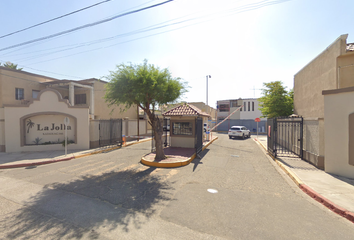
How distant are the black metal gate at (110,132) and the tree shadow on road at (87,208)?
27.5 ft

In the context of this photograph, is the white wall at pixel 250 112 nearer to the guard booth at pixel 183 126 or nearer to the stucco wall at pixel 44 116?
the guard booth at pixel 183 126

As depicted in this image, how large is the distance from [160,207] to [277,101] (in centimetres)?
1739

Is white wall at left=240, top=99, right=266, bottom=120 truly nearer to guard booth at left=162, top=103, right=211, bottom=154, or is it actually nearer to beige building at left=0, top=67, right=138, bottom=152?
guard booth at left=162, top=103, right=211, bottom=154

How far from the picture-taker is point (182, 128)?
13.3 metres

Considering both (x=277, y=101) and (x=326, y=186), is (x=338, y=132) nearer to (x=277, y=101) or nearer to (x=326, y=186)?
(x=326, y=186)

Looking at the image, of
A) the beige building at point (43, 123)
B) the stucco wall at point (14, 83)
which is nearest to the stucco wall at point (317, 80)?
the beige building at point (43, 123)

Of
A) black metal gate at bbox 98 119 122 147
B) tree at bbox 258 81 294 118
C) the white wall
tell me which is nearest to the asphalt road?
black metal gate at bbox 98 119 122 147

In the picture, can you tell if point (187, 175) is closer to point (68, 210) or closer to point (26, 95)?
point (68, 210)

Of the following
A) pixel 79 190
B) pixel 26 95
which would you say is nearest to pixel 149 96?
pixel 79 190

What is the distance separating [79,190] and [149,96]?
5.08 metres

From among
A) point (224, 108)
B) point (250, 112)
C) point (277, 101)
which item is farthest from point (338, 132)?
point (224, 108)

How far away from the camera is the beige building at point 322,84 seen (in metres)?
8.02

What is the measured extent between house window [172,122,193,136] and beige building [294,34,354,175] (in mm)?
7119

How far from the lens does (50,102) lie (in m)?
12.8
